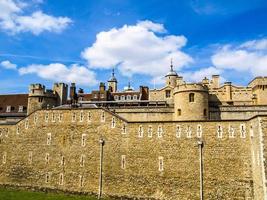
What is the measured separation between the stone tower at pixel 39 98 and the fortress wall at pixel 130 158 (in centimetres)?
1067

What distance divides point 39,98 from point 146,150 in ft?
87.9

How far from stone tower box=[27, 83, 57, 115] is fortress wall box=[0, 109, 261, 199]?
10672 millimetres

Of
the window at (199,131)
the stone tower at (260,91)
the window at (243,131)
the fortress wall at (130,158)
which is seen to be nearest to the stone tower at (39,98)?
the fortress wall at (130,158)

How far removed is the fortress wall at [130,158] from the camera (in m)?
34.8

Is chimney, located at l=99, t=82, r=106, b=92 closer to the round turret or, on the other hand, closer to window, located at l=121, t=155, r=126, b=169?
the round turret

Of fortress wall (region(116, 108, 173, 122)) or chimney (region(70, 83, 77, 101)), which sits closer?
fortress wall (region(116, 108, 173, 122))

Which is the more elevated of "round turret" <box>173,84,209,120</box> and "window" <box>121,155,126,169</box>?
"round turret" <box>173,84,209,120</box>

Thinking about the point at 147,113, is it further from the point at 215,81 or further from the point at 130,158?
the point at 215,81

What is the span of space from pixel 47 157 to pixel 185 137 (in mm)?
18439

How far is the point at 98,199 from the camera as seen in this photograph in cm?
3838

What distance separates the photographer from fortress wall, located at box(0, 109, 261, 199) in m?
34.8

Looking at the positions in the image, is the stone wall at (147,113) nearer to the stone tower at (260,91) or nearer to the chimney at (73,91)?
the stone tower at (260,91)

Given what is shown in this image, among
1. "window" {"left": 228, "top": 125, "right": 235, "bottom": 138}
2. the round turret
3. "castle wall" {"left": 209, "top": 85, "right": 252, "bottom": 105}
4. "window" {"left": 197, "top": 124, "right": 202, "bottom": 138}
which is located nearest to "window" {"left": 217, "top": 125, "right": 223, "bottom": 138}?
"window" {"left": 228, "top": 125, "right": 235, "bottom": 138}

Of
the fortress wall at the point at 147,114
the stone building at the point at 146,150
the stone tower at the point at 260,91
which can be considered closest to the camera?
the stone building at the point at 146,150
